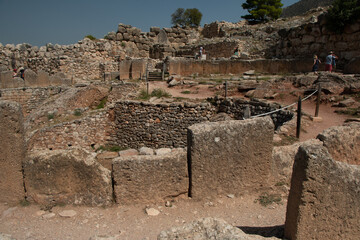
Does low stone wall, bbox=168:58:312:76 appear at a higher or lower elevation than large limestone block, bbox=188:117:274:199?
higher

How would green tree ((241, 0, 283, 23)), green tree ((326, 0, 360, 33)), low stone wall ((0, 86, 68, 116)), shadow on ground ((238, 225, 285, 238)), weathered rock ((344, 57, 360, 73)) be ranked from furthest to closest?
1. green tree ((241, 0, 283, 23))
2. green tree ((326, 0, 360, 33))
3. weathered rock ((344, 57, 360, 73))
4. low stone wall ((0, 86, 68, 116))
5. shadow on ground ((238, 225, 285, 238))

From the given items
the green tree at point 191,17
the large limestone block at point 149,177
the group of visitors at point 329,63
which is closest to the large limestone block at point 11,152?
the large limestone block at point 149,177

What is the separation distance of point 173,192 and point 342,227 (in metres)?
2.00

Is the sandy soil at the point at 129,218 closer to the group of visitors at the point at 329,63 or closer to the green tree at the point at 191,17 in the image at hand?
the group of visitors at the point at 329,63

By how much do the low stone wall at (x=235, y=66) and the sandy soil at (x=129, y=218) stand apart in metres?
12.5

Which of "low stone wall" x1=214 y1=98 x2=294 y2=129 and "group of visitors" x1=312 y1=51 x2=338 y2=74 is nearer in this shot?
"low stone wall" x1=214 y1=98 x2=294 y2=129

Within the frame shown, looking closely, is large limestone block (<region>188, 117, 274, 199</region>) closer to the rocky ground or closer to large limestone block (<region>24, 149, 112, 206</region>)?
the rocky ground

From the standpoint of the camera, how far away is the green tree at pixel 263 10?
99.8 feet

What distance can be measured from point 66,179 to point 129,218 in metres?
0.99

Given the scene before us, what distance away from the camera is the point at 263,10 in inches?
1186

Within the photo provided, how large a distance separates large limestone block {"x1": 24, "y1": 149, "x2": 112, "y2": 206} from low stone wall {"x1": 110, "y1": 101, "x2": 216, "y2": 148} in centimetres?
546

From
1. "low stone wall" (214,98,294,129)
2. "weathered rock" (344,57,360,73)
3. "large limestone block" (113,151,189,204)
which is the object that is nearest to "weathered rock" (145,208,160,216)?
"large limestone block" (113,151,189,204)

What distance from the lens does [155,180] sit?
3.49 metres

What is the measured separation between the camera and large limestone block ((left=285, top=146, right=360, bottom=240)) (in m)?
2.09
